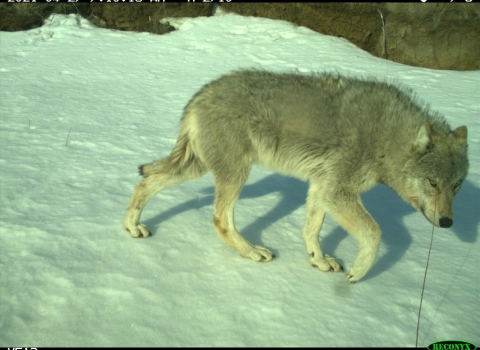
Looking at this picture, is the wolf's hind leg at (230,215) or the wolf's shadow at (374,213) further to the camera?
the wolf's shadow at (374,213)

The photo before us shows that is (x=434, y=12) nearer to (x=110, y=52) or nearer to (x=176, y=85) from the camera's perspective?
(x=176, y=85)

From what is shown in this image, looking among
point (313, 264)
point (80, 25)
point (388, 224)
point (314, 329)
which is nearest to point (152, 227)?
point (313, 264)

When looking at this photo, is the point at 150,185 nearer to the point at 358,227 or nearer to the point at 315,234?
the point at 315,234

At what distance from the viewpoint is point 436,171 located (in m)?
4.06

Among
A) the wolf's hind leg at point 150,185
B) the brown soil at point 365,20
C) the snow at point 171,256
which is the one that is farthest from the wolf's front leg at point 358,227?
the brown soil at point 365,20

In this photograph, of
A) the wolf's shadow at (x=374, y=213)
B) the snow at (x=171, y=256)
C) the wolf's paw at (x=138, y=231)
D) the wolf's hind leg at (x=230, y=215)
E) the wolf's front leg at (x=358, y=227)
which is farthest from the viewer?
the wolf's shadow at (x=374, y=213)

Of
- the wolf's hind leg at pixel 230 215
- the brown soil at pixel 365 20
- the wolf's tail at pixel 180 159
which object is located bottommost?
the wolf's hind leg at pixel 230 215

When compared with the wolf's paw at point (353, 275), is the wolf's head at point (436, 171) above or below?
above

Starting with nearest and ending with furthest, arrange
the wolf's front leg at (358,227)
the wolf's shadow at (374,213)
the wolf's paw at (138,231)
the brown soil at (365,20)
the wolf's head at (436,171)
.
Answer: the wolf's front leg at (358,227) → the wolf's head at (436,171) → the wolf's paw at (138,231) → the wolf's shadow at (374,213) → the brown soil at (365,20)

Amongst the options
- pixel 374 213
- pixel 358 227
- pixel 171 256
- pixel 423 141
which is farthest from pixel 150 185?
pixel 374 213

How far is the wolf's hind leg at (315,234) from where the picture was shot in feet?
14.0

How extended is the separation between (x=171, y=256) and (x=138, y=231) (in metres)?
0.50

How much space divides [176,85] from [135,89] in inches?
34.5

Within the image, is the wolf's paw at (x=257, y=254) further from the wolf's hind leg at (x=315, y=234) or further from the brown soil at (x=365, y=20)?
the brown soil at (x=365, y=20)
